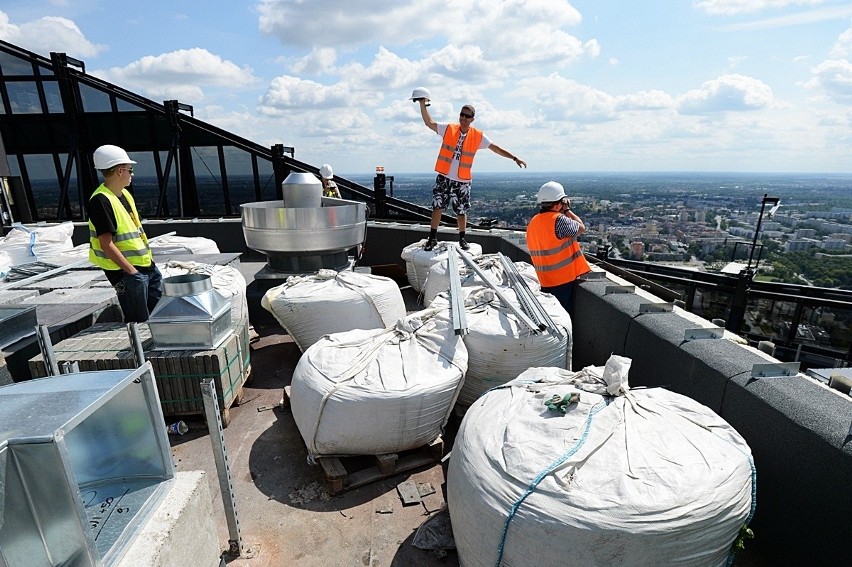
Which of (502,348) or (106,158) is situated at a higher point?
(106,158)

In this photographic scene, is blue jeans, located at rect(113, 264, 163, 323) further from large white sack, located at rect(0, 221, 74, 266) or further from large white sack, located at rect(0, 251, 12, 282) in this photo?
large white sack, located at rect(0, 221, 74, 266)

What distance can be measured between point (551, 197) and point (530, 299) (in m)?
1.22

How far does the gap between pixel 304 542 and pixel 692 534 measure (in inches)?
81.5

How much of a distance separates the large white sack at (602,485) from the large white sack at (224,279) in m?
3.24

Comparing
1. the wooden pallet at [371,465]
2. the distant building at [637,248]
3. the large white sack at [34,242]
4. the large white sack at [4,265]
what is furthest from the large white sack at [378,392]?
the distant building at [637,248]

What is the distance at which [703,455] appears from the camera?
6.50 feet

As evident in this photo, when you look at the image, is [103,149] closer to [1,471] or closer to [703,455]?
[1,471]

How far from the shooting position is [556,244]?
179 inches

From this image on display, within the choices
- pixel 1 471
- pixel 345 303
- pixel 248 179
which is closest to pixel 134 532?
pixel 1 471

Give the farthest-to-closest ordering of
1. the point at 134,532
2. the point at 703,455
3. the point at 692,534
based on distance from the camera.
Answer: the point at 703,455
the point at 692,534
the point at 134,532

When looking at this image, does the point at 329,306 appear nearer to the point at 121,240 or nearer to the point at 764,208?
the point at 121,240

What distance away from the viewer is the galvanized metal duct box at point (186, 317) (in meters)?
3.56

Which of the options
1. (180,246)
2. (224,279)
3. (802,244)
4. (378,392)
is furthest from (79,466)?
(802,244)

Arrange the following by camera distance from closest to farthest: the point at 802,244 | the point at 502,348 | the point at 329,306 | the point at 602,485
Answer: the point at 602,485, the point at 502,348, the point at 329,306, the point at 802,244
